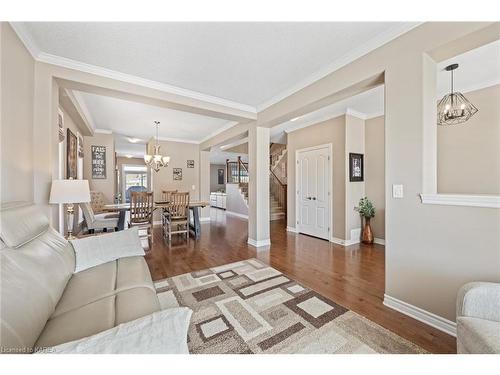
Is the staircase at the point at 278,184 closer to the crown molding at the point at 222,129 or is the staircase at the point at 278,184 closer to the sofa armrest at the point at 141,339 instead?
the crown molding at the point at 222,129

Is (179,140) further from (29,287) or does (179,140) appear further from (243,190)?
(29,287)

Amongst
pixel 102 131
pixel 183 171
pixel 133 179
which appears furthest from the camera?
pixel 133 179

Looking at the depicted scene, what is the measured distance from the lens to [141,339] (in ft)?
2.14

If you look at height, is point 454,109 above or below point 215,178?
above

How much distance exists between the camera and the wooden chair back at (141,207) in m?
3.84

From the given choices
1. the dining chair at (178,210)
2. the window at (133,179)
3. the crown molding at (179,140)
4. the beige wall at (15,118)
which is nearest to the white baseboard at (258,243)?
the dining chair at (178,210)

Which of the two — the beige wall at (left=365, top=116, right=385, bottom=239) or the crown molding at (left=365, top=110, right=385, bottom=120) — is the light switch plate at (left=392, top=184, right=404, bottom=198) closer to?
the beige wall at (left=365, top=116, right=385, bottom=239)

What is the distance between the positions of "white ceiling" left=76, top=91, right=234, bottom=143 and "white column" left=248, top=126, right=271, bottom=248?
1038mm

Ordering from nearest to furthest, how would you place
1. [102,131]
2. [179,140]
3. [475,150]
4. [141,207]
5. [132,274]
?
[132,274]
[475,150]
[141,207]
[102,131]
[179,140]

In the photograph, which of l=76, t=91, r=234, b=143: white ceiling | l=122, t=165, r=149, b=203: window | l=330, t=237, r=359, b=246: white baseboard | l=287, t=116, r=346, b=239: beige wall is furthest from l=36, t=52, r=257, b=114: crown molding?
l=122, t=165, r=149, b=203: window

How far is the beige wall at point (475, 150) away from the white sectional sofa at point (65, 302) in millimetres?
4022

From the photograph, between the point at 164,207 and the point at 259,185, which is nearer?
the point at 259,185

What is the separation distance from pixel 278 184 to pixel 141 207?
4.53 metres

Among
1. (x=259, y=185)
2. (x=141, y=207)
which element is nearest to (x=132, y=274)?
(x=259, y=185)
